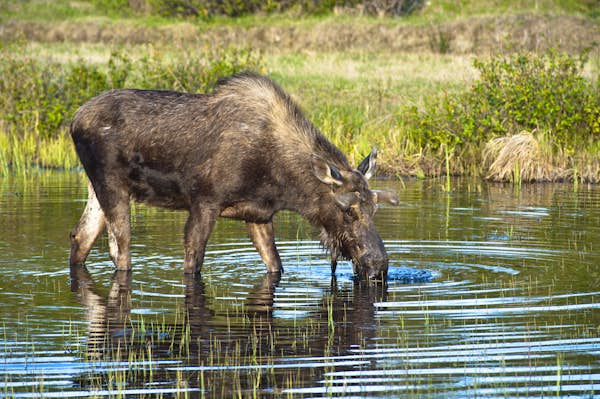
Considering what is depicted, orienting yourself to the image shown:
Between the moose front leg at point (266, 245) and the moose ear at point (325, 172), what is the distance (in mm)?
1294

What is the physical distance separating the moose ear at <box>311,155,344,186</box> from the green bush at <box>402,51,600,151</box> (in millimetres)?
9982

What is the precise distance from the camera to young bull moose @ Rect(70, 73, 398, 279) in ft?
35.0

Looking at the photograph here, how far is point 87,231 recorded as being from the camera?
11820mm

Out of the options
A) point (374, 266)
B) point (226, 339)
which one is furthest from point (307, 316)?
point (374, 266)

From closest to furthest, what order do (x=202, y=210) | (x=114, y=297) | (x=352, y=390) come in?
1. (x=352, y=390)
2. (x=114, y=297)
3. (x=202, y=210)

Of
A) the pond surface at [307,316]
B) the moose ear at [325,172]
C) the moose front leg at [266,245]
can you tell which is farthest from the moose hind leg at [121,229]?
the moose ear at [325,172]

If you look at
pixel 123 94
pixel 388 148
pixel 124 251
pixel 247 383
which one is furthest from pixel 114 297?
pixel 388 148

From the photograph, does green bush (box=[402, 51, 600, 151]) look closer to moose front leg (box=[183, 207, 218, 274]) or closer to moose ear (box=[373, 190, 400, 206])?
moose ear (box=[373, 190, 400, 206])

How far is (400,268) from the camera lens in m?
11.4

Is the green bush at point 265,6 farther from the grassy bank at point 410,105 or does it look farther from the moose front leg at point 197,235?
the moose front leg at point 197,235

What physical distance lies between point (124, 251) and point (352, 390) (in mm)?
5212

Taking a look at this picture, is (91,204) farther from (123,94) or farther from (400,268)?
(400,268)

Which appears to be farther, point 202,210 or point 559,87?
point 559,87

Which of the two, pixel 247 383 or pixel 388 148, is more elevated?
pixel 247 383
